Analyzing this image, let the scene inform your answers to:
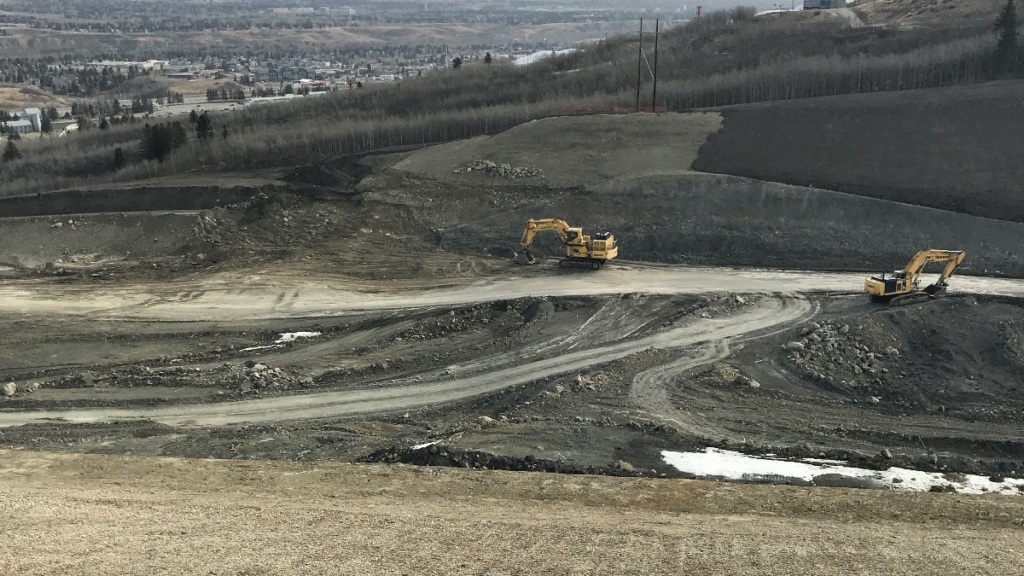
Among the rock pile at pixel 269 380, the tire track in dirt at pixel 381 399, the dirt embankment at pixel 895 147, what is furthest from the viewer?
the dirt embankment at pixel 895 147

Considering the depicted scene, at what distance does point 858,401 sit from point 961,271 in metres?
11.2

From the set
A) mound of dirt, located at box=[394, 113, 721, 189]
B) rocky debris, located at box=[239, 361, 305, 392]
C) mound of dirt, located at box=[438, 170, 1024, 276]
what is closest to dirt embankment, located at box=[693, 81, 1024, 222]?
mound of dirt, located at box=[438, 170, 1024, 276]

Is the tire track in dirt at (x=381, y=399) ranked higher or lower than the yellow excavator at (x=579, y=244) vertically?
lower

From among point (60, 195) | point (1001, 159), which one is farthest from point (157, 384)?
point (1001, 159)

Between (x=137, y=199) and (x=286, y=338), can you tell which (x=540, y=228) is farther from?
(x=137, y=199)

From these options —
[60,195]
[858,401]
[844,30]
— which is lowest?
[858,401]

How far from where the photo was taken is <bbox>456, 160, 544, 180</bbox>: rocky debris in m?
43.2

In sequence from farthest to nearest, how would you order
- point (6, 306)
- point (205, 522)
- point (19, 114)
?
point (19, 114), point (6, 306), point (205, 522)

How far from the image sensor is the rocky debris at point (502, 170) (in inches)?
1700

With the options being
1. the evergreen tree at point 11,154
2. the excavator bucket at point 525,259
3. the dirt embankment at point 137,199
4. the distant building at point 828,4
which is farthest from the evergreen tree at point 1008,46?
the evergreen tree at point 11,154

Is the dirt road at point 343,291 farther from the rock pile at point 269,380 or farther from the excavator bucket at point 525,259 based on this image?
the rock pile at point 269,380

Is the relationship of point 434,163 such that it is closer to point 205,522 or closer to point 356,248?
point 356,248

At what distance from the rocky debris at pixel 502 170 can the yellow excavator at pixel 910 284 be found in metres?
17.9

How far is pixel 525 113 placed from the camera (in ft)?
194
